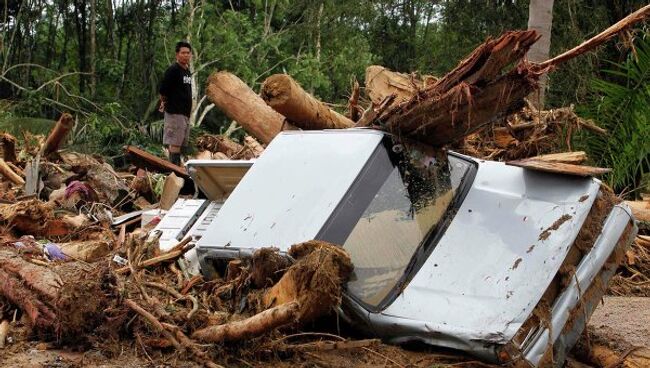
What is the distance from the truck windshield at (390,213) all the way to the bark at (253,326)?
1.64ft

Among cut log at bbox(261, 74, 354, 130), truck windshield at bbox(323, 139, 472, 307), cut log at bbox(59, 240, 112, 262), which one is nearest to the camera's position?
truck windshield at bbox(323, 139, 472, 307)

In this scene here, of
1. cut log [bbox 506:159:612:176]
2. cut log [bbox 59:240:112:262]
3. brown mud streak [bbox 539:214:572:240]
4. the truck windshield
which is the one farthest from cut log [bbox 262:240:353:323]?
cut log [bbox 59:240:112:262]

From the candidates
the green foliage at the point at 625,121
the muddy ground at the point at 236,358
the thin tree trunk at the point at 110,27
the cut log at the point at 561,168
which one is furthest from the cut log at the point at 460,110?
the thin tree trunk at the point at 110,27

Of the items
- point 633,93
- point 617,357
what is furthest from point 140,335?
point 633,93

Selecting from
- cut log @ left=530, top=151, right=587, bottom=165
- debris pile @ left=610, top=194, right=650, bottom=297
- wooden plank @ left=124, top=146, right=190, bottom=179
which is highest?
cut log @ left=530, top=151, right=587, bottom=165

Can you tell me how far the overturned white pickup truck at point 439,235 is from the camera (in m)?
4.20

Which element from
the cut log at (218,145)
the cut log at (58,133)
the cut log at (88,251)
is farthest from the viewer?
the cut log at (218,145)

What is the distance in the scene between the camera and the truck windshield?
176 inches

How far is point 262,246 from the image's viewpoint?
179 inches

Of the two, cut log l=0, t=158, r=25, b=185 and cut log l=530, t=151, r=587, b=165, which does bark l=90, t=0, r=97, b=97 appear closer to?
cut log l=0, t=158, r=25, b=185

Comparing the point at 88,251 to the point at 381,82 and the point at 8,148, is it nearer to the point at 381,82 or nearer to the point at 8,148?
the point at 381,82

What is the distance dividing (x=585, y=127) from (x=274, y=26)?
19.2m

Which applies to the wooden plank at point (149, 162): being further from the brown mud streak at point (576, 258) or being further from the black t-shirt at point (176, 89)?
the brown mud streak at point (576, 258)

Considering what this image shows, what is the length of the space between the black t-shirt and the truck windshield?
5364mm
